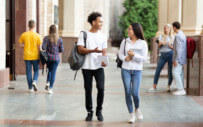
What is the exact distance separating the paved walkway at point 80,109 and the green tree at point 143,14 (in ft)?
116

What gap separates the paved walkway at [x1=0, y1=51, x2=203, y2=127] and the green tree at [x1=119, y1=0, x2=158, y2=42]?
35349 millimetres

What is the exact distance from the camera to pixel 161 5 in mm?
22875

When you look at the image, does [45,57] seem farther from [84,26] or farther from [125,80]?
[84,26]

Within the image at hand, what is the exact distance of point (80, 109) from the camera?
7.92 metres

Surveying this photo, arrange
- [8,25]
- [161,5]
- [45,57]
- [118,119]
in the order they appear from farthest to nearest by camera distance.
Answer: [161,5] < [8,25] < [45,57] < [118,119]

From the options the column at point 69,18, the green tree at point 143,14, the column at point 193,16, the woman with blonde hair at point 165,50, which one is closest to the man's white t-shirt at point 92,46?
the woman with blonde hair at point 165,50

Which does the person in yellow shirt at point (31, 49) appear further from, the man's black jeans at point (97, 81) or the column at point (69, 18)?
the column at point (69, 18)

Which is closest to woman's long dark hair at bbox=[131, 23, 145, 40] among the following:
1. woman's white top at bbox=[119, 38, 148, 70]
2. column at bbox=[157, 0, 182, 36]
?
woman's white top at bbox=[119, 38, 148, 70]

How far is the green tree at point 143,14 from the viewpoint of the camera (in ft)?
151

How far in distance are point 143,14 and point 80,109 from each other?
131 ft

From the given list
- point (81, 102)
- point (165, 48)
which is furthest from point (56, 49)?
point (165, 48)

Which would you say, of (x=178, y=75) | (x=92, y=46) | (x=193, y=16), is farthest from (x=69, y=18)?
(x=92, y=46)

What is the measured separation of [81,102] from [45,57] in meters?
1.88

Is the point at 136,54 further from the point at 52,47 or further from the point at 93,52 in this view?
the point at 52,47
